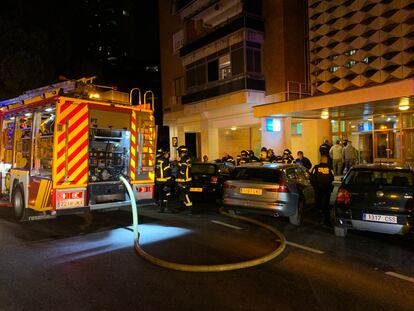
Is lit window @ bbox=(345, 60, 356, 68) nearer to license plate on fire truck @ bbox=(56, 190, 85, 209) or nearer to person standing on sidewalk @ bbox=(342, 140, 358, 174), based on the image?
person standing on sidewalk @ bbox=(342, 140, 358, 174)

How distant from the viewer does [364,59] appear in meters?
16.4

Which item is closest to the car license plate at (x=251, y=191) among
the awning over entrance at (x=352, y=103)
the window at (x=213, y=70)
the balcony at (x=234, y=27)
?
the awning over entrance at (x=352, y=103)

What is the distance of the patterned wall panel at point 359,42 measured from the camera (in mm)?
14984

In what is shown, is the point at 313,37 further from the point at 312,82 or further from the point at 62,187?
the point at 62,187

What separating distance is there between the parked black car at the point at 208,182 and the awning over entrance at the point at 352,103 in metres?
5.39

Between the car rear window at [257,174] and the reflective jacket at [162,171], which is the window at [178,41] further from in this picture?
the car rear window at [257,174]

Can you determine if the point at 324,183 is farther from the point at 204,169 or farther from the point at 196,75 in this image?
the point at 196,75

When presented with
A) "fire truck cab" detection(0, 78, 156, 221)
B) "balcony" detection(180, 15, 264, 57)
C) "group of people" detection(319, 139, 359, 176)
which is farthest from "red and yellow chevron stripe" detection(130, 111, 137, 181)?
"balcony" detection(180, 15, 264, 57)

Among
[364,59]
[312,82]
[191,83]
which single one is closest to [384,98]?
[364,59]

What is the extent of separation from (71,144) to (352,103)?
33.5 ft

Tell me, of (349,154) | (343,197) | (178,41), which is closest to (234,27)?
(178,41)

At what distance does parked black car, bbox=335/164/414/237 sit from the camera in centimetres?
683

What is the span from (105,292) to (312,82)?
1618cm

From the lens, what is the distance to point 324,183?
9312 mm
